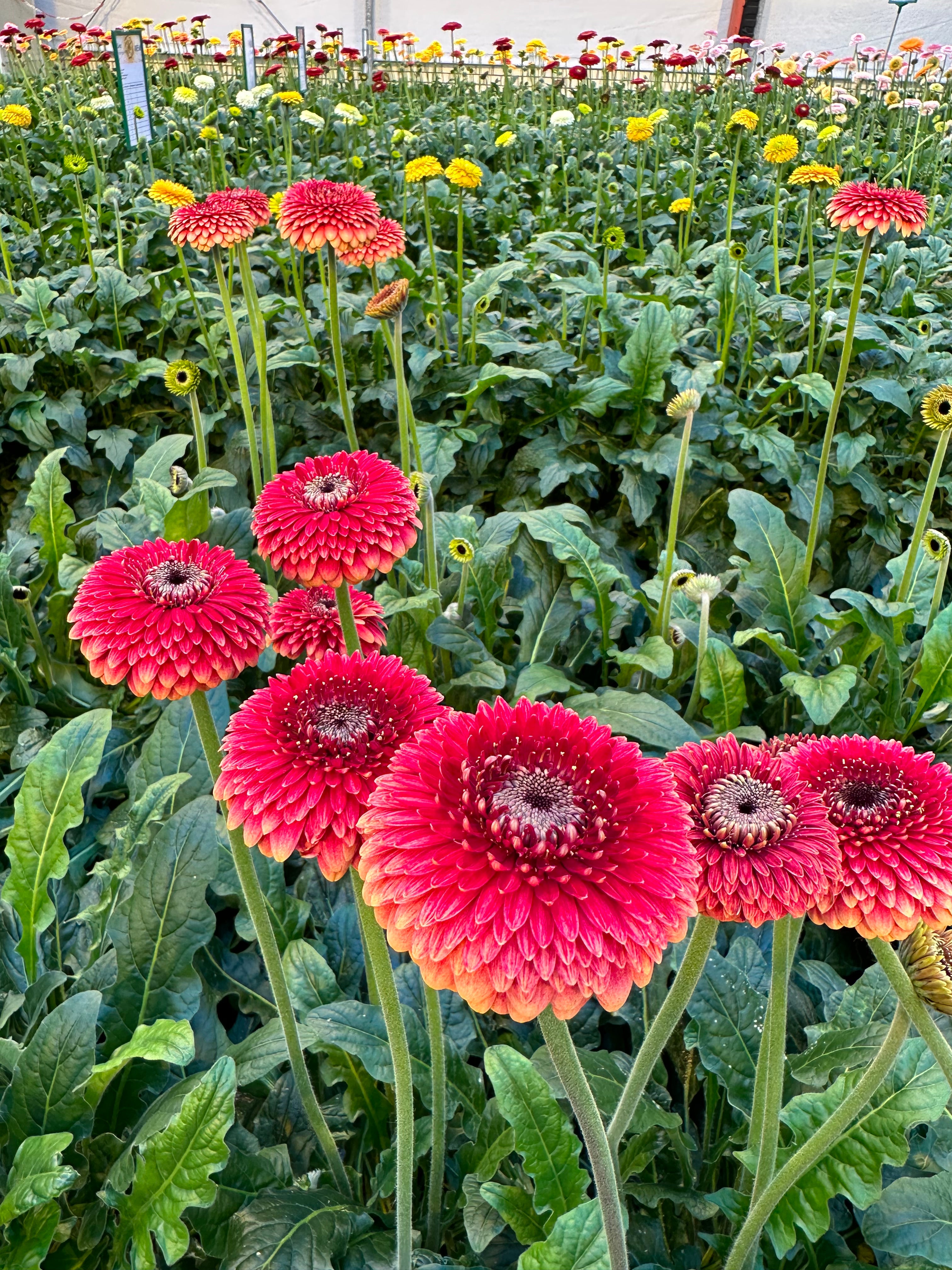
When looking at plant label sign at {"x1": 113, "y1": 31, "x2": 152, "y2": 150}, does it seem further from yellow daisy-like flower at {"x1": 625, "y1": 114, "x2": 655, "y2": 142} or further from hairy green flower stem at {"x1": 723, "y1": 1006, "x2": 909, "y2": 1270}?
hairy green flower stem at {"x1": 723, "y1": 1006, "x2": 909, "y2": 1270}

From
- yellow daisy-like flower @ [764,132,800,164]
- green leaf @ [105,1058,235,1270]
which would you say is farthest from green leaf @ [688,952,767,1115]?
yellow daisy-like flower @ [764,132,800,164]

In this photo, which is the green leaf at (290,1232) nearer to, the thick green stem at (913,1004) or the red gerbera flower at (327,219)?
the thick green stem at (913,1004)

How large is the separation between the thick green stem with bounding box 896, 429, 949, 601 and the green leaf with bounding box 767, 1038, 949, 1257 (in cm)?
115

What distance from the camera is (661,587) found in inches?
89.2

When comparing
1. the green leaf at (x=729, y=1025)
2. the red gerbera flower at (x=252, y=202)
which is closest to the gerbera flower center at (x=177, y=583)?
the green leaf at (x=729, y=1025)

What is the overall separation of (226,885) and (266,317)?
100 inches

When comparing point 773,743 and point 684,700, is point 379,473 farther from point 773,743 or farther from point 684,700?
point 684,700

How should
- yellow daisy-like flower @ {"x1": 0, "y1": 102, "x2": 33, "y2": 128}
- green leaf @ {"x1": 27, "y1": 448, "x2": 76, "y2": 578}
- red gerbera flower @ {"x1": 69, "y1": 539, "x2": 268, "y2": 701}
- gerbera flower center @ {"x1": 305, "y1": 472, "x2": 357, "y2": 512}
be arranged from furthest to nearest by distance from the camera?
1. yellow daisy-like flower @ {"x1": 0, "y1": 102, "x2": 33, "y2": 128}
2. green leaf @ {"x1": 27, "y1": 448, "x2": 76, "y2": 578}
3. gerbera flower center @ {"x1": 305, "y1": 472, "x2": 357, "y2": 512}
4. red gerbera flower @ {"x1": 69, "y1": 539, "x2": 268, "y2": 701}

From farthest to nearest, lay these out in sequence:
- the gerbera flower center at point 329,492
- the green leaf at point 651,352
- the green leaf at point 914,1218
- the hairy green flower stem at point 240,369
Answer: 1. the green leaf at point 651,352
2. the hairy green flower stem at point 240,369
3. the gerbera flower center at point 329,492
4. the green leaf at point 914,1218

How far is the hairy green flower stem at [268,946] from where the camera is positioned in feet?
3.46

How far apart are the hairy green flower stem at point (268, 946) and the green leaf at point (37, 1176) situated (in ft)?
0.88

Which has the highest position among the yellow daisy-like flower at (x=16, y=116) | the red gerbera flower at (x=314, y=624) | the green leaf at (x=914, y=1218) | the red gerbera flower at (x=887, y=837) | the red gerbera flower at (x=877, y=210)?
the red gerbera flower at (x=877, y=210)

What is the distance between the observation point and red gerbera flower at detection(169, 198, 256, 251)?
215 centimetres

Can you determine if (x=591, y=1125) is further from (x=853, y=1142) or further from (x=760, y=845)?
(x=853, y=1142)
